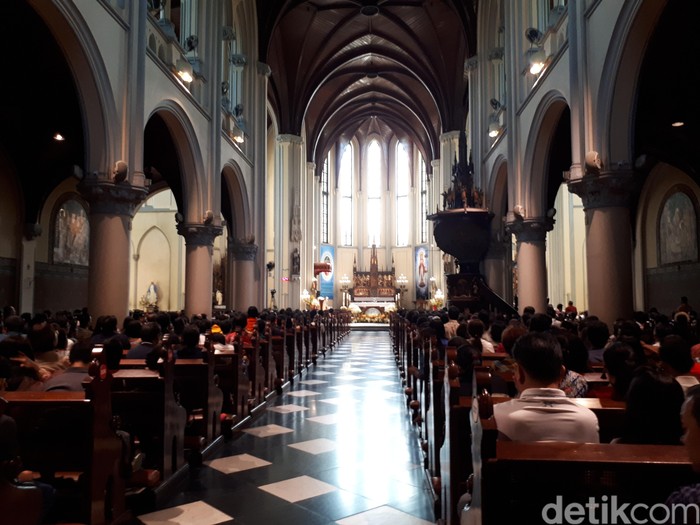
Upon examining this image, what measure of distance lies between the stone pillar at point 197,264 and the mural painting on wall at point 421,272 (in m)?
26.4

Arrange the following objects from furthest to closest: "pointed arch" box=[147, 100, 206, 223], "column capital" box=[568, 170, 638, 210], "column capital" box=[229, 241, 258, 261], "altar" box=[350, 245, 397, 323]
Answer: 1. "altar" box=[350, 245, 397, 323]
2. "column capital" box=[229, 241, 258, 261]
3. "pointed arch" box=[147, 100, 206, 223]
4. "column capital" box=[568, 170, 638, 210]

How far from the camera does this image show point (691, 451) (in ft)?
5.12

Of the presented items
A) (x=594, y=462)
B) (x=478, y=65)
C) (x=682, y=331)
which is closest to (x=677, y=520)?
(x=594, y=462)

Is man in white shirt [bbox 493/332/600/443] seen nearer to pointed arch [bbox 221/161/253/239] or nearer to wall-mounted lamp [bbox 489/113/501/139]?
wall-mounted lamp [bbox 489/113/501/139]

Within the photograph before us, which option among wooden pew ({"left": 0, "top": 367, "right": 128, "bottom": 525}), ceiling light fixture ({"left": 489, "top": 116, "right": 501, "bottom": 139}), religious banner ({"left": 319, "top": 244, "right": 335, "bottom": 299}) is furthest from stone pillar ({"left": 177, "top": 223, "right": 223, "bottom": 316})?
religious banner ({"left": 319, "top": 244, "right": 335, "bottom": 299})

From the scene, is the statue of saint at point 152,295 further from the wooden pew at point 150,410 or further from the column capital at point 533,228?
the wooden pew at point 150,410

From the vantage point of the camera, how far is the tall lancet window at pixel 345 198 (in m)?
42.3

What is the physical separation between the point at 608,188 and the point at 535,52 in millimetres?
4696

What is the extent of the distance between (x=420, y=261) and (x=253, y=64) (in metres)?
23.8

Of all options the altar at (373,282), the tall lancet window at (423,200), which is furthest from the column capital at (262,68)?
the tall lancet window at (423,200)

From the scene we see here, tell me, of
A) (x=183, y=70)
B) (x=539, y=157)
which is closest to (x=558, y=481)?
(x=539, y=157)

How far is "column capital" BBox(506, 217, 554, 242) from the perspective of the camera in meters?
12.5

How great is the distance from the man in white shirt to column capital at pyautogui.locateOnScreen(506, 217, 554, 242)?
34.7 feet

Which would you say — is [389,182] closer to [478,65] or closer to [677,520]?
[478,65]
